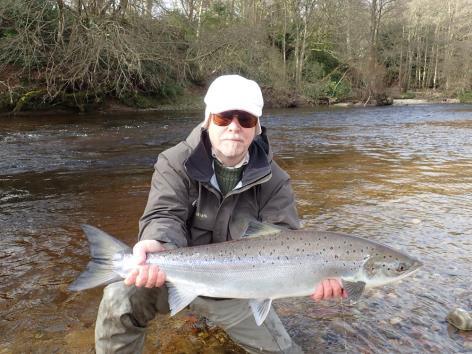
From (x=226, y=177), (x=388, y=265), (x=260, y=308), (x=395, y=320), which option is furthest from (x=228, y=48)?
(x=260, y=308)

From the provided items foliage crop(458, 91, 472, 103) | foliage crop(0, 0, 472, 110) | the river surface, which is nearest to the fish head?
the river surface

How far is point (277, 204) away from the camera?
2.97 metres

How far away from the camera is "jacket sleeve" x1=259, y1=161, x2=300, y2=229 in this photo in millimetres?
2957

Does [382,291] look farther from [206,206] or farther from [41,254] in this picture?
[41,254]

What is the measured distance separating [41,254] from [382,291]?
332 cm

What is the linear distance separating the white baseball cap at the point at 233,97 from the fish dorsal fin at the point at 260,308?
1.08 m

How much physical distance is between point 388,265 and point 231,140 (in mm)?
1144

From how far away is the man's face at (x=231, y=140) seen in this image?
2768mm

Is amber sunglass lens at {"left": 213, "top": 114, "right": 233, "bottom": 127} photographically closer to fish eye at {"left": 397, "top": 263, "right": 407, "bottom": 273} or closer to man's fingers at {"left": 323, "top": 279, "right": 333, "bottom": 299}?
man's fingers at {"left": 323, "top": 279, "right": 333, "bottom": 299}

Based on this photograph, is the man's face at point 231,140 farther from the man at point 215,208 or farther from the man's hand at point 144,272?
the man's hand at point 144,272

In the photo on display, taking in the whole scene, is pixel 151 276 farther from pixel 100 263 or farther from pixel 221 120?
pixel 221 120

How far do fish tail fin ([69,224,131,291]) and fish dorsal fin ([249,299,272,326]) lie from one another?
0.75 metres

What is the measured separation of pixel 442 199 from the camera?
699 centimetres

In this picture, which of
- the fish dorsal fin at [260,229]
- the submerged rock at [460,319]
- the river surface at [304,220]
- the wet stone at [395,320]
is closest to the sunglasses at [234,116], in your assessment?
the fish dorsal fin at [260,229]
